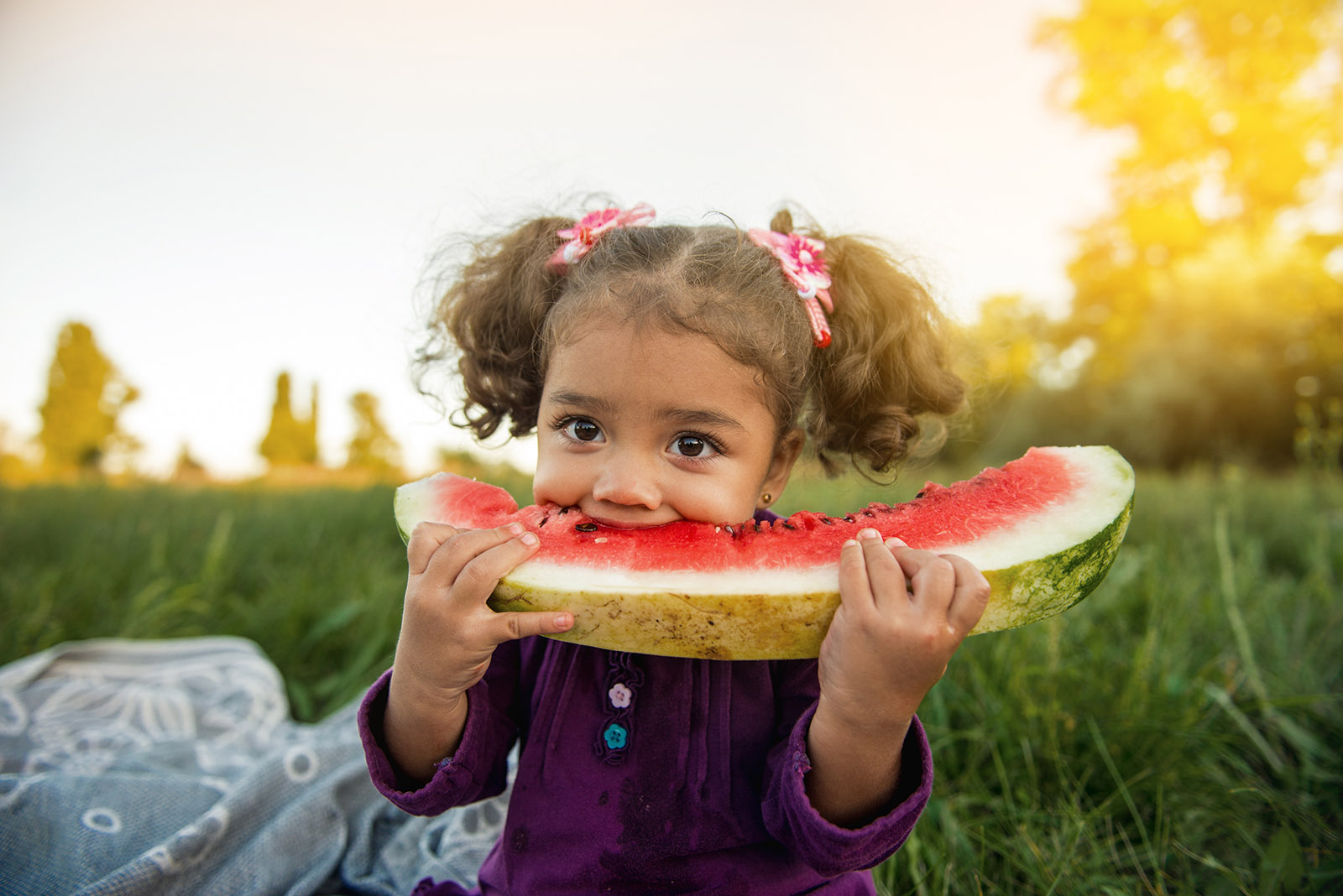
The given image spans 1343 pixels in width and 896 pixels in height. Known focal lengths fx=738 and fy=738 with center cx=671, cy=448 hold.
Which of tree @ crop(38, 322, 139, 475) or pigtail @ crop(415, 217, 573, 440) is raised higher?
pigtail @ crop(415, 217, 573, 440)

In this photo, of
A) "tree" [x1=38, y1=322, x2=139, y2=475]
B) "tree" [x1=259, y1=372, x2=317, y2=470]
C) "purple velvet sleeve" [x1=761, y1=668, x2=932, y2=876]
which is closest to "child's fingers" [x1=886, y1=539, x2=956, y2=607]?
"purple velvet sleeve" [x1=761, y1=668, x2=932, y2=876]

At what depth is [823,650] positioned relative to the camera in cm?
118

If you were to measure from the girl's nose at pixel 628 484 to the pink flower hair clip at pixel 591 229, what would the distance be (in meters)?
0.60

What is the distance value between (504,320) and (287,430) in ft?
111

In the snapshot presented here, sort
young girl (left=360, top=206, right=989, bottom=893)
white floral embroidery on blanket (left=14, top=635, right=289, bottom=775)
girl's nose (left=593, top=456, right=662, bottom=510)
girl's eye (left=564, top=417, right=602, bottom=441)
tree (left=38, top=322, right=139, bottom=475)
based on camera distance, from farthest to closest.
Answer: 1. tree (left=38, top=322, right=139, bottom=475)
2. white floral embroidery on blanket (left=14, top=635, right=289, bottom=775)
3. girl's eye (left=564, top=417, right=602, bottom=441)
4. girl's nose (left=593, top=456, right=662, bottom=510)
5. young girl (left=360, top=206, right=989, bottom=893)

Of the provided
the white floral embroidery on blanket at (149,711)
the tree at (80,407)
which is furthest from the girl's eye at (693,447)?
the tree at (80,407)

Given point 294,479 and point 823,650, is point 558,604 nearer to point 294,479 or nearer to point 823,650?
point 823,650

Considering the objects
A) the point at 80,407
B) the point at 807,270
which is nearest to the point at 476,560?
the point at 807,270

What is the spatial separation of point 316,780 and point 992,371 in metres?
2.57

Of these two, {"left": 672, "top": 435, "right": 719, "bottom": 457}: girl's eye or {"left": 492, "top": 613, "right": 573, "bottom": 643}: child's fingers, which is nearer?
{"left": 492, "top": 613, "right": 573, "bottom": 643}: child's fingers

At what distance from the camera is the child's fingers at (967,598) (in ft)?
3.57

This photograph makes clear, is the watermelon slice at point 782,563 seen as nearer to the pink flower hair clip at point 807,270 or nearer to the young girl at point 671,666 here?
the young girl at point 671,666

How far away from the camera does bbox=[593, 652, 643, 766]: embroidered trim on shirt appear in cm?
144

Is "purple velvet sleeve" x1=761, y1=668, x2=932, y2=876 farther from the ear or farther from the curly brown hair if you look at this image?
the curly brown hair
